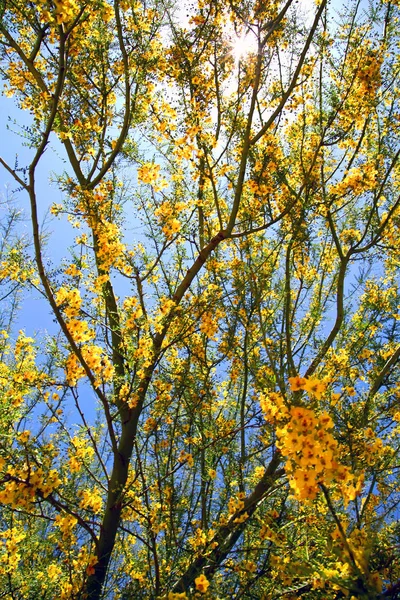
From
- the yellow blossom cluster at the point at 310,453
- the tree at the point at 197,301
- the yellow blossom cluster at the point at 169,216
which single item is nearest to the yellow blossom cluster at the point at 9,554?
the tree at the point at 197,301

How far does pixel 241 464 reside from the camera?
3.67m

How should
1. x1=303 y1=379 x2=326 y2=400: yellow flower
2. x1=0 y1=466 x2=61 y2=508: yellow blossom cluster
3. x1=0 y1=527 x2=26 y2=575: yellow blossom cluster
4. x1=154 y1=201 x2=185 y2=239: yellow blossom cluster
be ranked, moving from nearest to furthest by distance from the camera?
x1=303 y1=379 x2=326 y2=400: yellow flower, x1=0 y1=466 x2=61 y2=508: yellow blossom cluster, x1=0 y1=527 x2=26 y2=575: yellow blossom cluster, x1=154 y1=201 x2=185 y2=239: yellow blossom cluster

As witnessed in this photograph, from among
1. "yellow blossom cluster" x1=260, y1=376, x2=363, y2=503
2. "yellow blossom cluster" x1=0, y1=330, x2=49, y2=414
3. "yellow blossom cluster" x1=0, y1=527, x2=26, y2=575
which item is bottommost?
"yellow blossom cluster" x1=260, y1=376, x2=363, y2=503

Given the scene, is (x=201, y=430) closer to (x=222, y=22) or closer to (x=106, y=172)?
(x=106, y=172)

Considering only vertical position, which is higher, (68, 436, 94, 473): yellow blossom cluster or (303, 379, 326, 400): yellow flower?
(68, 436, 94, 473): yellow blossom cluster

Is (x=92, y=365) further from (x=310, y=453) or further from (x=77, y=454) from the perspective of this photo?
(x=310, y=453)

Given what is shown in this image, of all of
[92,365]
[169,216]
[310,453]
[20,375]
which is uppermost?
[169,216]

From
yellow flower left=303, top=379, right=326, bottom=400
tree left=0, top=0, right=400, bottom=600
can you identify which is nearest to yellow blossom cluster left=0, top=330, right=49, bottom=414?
tree left=0, top=0, right=400, bottom=600

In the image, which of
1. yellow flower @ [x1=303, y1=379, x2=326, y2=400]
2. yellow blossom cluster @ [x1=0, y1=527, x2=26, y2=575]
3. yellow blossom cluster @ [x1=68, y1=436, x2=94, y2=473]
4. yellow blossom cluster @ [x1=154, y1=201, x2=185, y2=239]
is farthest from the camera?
yellow blossom cluster @ [x1=154, y1=201, x2=185, y2=239]

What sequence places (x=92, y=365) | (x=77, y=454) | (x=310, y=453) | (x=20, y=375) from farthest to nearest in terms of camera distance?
(x=20, y=375)
(x=77, y=454)
(x=92, y=365)
(x=310, y=453)

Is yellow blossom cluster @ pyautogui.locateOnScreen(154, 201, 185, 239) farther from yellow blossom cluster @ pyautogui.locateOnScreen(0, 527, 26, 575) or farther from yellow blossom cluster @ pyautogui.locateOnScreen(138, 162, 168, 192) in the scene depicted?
yellow blossom cluster @ pyautogui.locateOnScreen(0, 527, 26, 575)

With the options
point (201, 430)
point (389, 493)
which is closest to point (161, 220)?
point (201, 430)

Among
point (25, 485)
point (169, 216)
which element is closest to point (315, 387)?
point (25, 485)

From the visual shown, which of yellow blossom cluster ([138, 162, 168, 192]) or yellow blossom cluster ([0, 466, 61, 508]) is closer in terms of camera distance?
yellow blossom cluster ([0, 466, 61, 508])
